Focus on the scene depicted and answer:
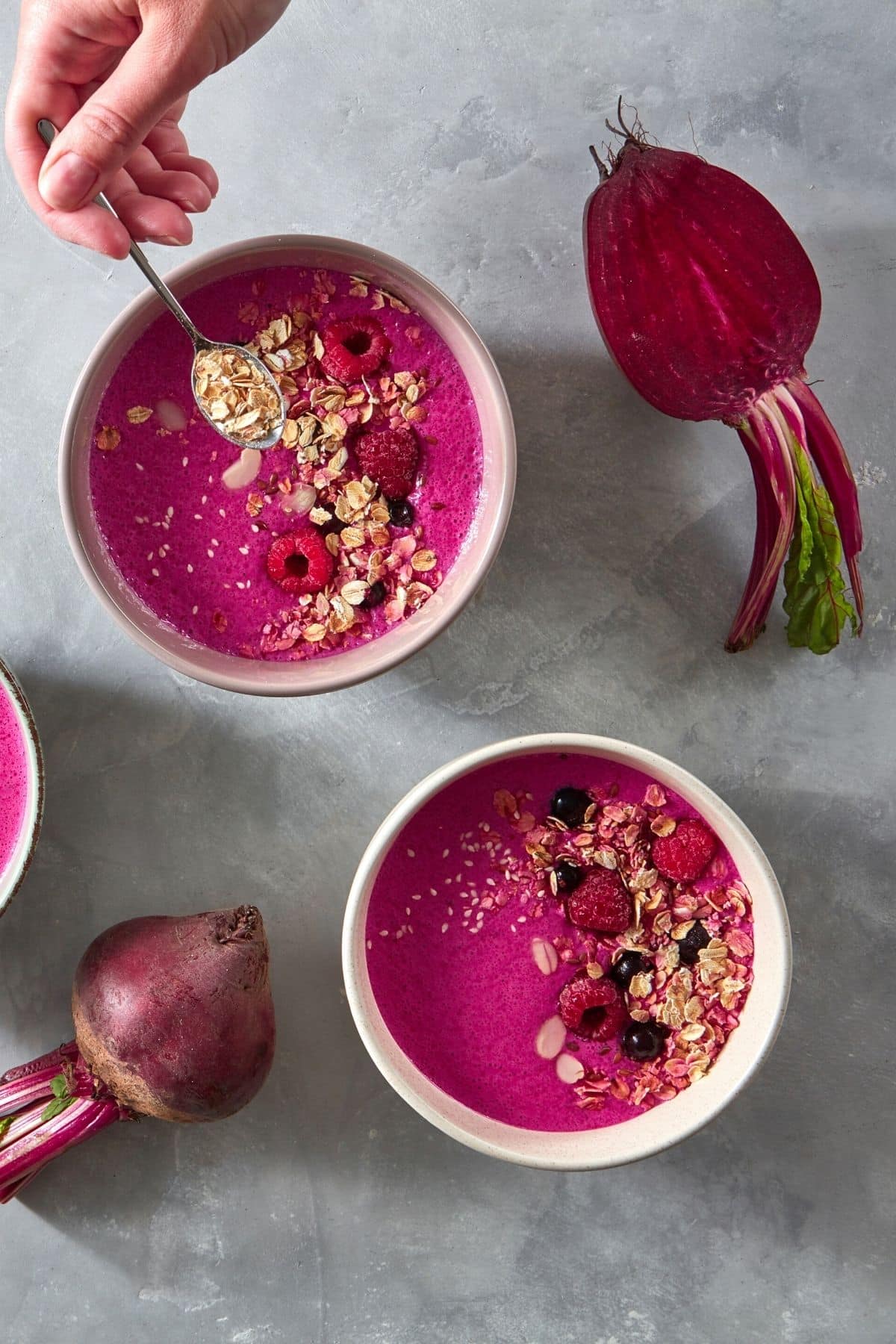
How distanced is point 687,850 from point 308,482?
69 cm

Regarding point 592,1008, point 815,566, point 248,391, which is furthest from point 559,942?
point 248,391

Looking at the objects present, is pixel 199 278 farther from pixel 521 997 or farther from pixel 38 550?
pixel 521 997

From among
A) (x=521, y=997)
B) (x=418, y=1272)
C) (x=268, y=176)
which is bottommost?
(x=418, y=1272)

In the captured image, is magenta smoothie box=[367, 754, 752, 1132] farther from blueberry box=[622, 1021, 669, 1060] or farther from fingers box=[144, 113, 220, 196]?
fingers box=[144, 113, 220, 196]

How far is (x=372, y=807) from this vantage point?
5.25 ft

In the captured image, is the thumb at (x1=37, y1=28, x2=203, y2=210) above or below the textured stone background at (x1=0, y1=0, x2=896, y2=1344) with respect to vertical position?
above

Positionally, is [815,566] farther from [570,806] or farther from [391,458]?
[391,458]

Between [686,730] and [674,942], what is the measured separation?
0.30 meters

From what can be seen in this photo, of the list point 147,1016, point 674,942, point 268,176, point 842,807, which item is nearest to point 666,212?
point 268,176

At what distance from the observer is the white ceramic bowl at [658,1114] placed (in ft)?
4.55

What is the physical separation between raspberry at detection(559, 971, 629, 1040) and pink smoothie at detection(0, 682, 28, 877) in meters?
0.76

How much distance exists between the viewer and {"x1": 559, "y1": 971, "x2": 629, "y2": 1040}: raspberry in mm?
1495

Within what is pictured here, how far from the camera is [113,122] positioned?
104cm

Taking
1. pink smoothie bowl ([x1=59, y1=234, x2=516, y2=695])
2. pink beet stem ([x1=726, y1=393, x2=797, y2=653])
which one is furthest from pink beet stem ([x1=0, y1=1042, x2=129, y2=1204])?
pink beet stem ([x1=726, y1=393, x2=797, y2=653])
